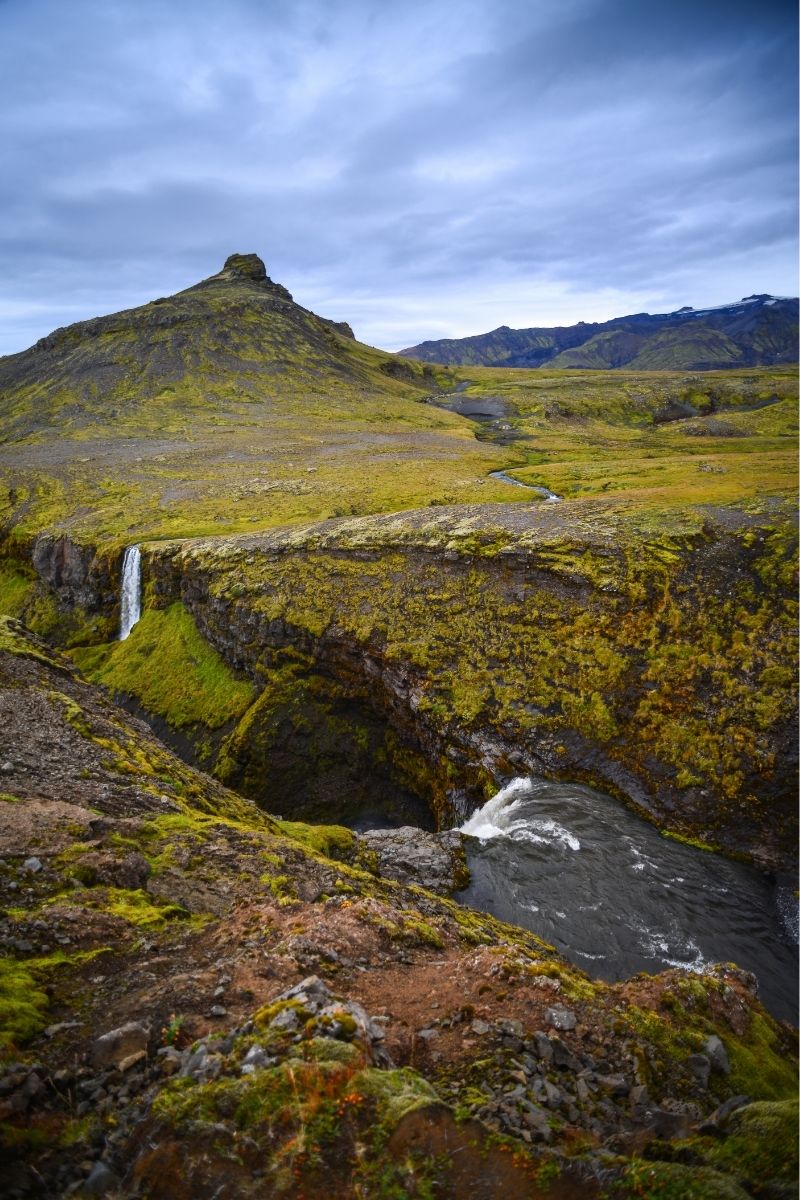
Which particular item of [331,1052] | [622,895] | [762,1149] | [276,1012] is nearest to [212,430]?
[622,895]

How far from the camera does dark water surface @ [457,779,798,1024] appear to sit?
1902cm

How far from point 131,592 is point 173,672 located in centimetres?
1329

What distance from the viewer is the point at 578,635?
31.9 m

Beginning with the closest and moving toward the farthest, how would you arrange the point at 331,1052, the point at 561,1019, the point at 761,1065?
the point at 331,1052 → the point at 561,1019 → the point at 761,1065

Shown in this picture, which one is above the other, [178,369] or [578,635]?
[178,369]

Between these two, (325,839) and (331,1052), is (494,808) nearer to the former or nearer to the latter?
(325,839)

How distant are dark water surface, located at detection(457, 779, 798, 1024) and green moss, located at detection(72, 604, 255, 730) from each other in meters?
21.8

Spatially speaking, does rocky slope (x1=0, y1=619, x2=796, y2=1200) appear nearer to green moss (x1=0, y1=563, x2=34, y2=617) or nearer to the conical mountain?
green moss (x1=0, y1=563, x2=34, y2=617)

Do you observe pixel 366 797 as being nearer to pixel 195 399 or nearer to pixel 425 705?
pixel 425 705

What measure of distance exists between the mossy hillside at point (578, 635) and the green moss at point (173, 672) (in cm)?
266

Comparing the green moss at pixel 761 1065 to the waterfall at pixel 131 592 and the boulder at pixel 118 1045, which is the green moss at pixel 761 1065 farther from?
the waterfall at pixel 131 592

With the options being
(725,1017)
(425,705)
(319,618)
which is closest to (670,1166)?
(725,1017)

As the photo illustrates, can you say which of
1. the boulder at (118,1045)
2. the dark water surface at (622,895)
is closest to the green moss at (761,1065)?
the dark water surface at (622,895)

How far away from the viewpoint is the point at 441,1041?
9367 mm
